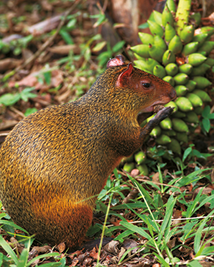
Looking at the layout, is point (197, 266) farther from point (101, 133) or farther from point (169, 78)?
point (169, 78)

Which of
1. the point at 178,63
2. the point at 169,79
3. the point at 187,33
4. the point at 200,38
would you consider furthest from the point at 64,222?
the point at 200,38

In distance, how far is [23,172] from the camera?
9.21 feet

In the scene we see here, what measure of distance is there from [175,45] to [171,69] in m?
0.28

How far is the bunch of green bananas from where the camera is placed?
3660mm

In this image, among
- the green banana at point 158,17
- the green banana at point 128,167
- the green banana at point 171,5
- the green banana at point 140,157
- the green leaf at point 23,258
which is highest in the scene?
the green banana at point 171,5

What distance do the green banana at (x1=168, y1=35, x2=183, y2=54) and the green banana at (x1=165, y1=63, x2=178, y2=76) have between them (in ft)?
0.60

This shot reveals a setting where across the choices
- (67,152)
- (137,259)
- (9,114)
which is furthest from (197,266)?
(9,114)

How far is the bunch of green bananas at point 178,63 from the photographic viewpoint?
3.66m

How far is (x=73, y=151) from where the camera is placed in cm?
298

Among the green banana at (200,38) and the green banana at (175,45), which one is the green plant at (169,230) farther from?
the green banana at (200,38)

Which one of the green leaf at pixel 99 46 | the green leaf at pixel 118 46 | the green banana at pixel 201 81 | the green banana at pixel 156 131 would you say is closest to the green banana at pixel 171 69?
the green banana at pixel 201 81

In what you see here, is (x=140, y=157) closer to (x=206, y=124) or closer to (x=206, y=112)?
(x=206, y=124)

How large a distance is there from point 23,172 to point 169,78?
6.37ft

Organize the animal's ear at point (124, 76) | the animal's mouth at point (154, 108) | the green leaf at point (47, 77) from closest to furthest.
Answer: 1. the animal's ear at point (124, 76)
2. the animal's mouth at point (154, 108)
3. the green leaf at point (47, 77)
